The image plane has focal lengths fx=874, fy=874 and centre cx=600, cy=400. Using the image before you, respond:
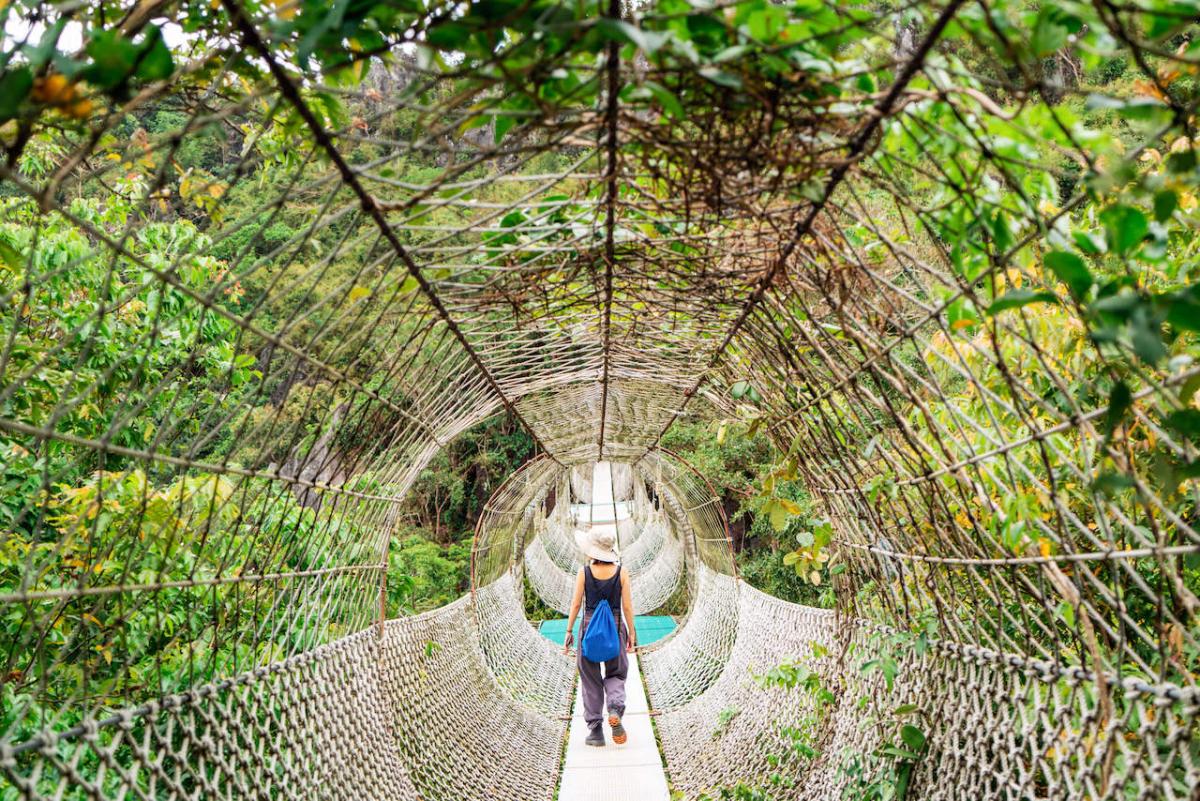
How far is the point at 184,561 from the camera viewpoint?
283cm

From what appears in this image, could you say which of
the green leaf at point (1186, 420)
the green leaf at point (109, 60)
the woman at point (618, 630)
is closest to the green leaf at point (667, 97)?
the green leaf at point (109, 60)

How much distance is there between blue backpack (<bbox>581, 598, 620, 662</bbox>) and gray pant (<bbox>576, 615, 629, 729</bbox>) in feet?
0.16

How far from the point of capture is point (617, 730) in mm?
4766

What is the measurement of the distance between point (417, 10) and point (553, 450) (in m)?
5.23

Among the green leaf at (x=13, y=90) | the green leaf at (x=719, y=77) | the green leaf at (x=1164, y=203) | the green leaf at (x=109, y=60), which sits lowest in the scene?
the green leaf at (x=1164, y=203)

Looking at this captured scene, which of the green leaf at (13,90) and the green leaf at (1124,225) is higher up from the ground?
the green leaf at (13,90)

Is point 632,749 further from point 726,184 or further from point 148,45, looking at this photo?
point 148,45

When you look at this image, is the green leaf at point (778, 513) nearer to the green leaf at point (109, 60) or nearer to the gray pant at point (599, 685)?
the gray pant at point (599, 685)

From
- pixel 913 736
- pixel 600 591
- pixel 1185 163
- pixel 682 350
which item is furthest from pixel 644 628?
pixel 1185 163

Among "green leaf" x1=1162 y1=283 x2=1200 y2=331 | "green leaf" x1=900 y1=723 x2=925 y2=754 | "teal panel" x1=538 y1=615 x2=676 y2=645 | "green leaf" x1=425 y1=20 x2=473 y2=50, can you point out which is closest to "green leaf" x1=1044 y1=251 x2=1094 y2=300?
"green leaf" x1=1162 y1=283 x2=1200 y2=331

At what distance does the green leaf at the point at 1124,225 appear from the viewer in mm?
955

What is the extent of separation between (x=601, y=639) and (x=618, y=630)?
0.61ft

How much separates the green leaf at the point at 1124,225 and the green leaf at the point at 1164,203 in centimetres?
2

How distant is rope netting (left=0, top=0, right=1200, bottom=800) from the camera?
1.05 m
